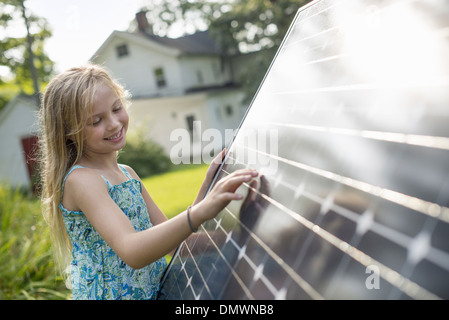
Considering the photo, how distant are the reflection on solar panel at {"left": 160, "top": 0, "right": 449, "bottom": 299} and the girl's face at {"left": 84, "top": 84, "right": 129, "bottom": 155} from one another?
2.43 feet

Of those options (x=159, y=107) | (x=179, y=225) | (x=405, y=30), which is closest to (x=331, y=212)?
(x=405, y=30)

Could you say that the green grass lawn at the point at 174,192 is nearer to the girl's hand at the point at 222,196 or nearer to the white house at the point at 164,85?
the girl's hand at the point at 222,196

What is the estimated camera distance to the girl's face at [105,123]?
2.07 meters

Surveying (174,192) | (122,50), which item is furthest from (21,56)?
(174,192)

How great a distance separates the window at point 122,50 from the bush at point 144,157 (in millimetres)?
8832

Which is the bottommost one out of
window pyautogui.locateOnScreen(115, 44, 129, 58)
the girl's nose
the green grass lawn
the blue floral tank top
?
the green grass lawn

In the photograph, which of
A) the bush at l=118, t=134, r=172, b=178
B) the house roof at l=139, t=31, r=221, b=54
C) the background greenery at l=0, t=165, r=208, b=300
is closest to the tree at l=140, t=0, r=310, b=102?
the house roof at l=139, t=31, r=221, b=54

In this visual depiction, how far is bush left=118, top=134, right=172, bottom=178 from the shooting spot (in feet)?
70.6

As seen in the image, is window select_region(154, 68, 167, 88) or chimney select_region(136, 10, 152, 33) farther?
chimney select_region(136, 10, 152, 33)

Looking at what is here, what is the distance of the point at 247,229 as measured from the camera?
1353mm

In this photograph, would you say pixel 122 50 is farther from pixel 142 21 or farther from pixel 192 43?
pixel 192 43

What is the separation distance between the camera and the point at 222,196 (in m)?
1.35

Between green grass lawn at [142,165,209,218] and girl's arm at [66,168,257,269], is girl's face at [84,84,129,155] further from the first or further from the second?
green grass lawn at [142,165,209,218]

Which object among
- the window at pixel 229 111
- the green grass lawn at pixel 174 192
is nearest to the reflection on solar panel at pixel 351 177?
the green grass lawn at pixel 174 192
